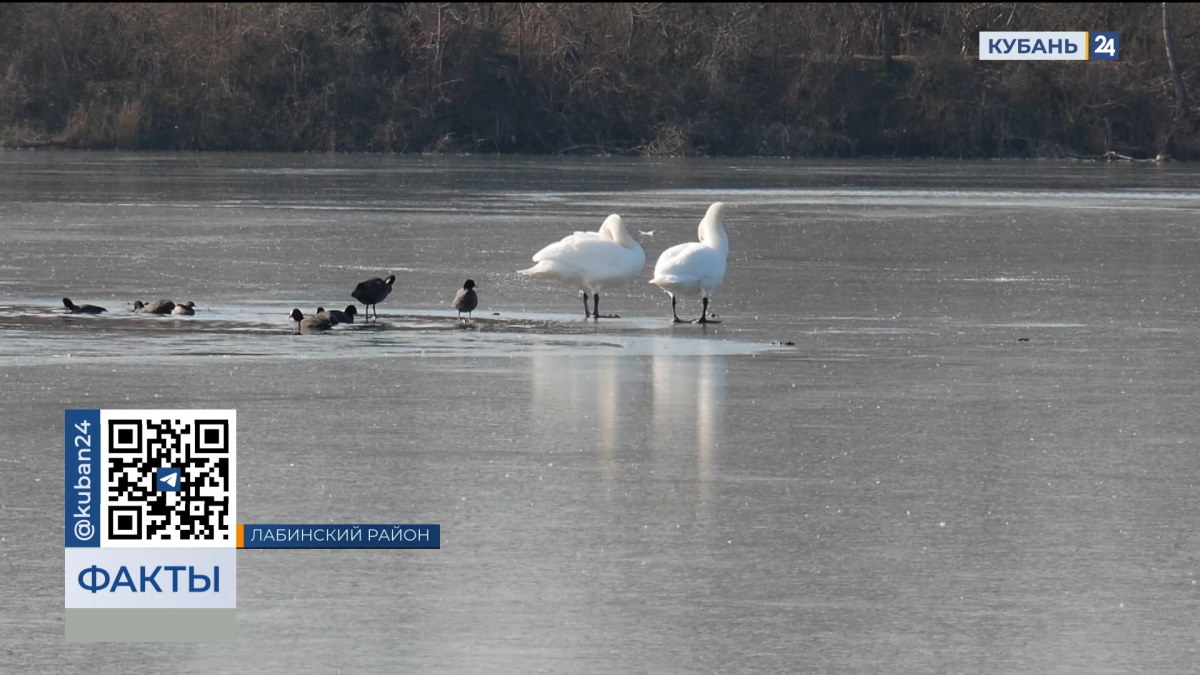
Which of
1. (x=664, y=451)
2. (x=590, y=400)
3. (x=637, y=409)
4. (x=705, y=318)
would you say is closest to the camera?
(x=664, y=451)

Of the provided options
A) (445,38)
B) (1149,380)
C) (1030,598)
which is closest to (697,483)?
(1030,598)

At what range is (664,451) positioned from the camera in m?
7.69

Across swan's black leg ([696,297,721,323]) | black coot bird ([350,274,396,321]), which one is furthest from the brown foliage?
swan's black leg ([696,297,721,323])

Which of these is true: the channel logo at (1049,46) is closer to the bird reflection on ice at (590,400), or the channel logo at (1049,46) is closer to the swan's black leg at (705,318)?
the swan's black leg at (705,318)

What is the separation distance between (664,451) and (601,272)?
4.97 m

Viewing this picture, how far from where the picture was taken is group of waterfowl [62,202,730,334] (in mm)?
12211

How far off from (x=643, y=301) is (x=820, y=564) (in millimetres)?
8164

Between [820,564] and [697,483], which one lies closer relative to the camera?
[820,564]

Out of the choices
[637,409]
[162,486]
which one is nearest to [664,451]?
[637,409]

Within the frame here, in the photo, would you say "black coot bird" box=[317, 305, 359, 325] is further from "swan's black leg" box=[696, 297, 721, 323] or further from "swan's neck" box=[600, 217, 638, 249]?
"swan's black leg" box=[696, 297, 721, 323]

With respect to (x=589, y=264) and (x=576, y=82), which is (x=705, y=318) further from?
(x=576, y=82)

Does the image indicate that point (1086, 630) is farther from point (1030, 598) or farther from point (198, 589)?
point (198, 589)

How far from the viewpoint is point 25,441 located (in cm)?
770

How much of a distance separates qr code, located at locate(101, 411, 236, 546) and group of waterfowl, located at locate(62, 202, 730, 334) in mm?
5478
